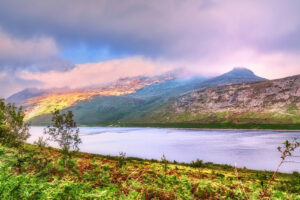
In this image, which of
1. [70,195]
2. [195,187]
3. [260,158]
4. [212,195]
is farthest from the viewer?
[260,158]

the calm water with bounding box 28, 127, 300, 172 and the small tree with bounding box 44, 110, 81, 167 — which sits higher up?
the small tree with bounding box 44, 110, 81, 167

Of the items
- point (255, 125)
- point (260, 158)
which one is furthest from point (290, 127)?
point (260, 158)

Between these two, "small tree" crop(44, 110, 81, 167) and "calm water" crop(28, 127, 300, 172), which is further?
"calm water" crop(28, 127, 300, 172)

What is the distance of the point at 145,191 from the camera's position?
478 cm

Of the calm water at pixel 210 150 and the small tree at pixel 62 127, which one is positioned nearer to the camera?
the small tree at pixel 62 127

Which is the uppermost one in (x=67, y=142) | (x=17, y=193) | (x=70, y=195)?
(x=17, y=193)

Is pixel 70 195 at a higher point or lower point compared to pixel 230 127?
→ higher

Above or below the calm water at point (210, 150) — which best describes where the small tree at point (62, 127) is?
above

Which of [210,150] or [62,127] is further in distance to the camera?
[210,150]

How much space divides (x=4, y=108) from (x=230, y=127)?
662ft

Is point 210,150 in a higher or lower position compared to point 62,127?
lower

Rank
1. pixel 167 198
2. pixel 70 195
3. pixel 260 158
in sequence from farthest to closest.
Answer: pixel 260 158
pixel 167 198
pixel 70 195

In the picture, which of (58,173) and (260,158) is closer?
(58,173)

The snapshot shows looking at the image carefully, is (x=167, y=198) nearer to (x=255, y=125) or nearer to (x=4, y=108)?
(x=4, y=108)
